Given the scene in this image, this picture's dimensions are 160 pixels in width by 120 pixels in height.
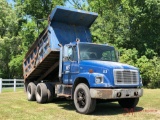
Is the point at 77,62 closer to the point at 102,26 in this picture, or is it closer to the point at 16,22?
the point at 102,26

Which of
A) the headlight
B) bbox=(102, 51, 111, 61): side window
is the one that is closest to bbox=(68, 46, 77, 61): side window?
bbox=(102, 51, 111, 61): side window

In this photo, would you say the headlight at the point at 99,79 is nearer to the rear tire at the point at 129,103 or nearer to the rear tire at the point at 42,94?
the rear tire at the point at 129,103

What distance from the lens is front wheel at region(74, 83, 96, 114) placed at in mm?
8602

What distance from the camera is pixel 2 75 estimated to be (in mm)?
37906

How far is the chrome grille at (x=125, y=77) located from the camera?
8.53 meters

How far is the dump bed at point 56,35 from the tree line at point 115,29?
1351 cm

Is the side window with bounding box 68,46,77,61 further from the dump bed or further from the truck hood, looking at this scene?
the dump bed

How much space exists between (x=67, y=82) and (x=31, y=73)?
11.4 feet

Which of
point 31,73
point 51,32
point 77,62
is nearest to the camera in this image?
point 77,62

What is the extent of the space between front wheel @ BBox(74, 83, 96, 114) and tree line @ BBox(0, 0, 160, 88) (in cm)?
1571

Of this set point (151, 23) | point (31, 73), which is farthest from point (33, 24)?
point (31, 73)

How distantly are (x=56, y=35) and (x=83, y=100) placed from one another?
3.41 metres

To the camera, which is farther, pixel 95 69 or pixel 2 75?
pixel 2 75

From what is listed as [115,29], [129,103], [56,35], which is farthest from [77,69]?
[115,29]
